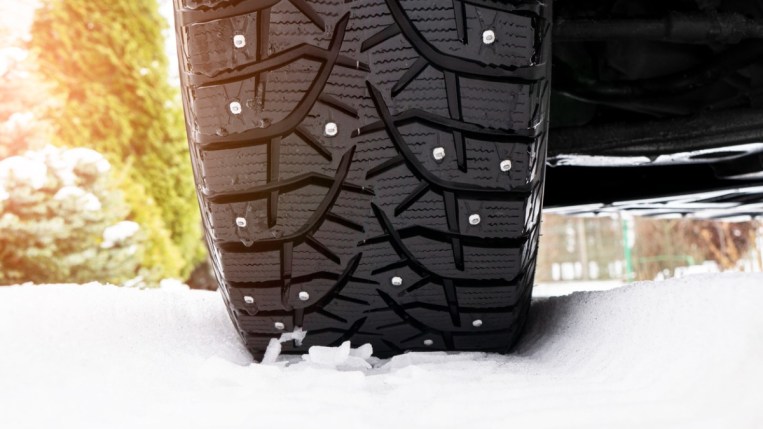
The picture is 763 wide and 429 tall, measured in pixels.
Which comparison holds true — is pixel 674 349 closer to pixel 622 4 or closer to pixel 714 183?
pixel 622 4

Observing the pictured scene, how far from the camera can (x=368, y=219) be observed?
0.69 m

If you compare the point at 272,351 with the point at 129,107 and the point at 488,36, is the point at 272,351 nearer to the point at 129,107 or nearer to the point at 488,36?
the point at 488,36

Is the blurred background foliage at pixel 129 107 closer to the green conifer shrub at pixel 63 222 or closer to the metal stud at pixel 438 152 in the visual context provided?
the green conifer shrub at pixel 63 222

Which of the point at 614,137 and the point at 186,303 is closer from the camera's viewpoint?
the point at 186,303

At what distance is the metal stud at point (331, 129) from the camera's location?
2.15 feet

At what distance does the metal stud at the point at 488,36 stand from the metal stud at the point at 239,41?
23 centimetres

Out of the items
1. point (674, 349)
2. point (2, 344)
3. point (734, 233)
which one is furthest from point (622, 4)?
point (734, 233)

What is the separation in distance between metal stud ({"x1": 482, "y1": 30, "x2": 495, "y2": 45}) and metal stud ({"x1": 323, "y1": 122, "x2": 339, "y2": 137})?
167 mm

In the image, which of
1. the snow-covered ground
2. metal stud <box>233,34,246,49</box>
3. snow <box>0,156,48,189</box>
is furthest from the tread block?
snow <box>0,156,48,189</box>

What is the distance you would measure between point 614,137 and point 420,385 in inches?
29.2

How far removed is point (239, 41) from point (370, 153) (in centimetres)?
17

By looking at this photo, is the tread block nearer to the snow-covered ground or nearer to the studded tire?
the studded tire

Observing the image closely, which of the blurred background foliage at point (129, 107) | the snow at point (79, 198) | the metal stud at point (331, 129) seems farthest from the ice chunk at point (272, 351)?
the blurred background foliage at point (129, 107)

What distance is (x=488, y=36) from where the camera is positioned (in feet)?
2.05
